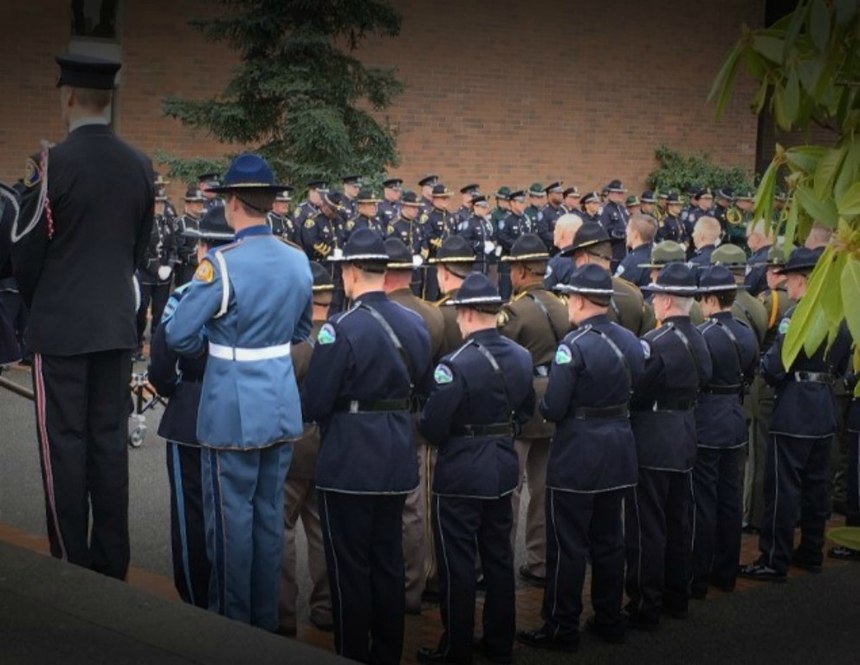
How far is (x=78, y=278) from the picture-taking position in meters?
5.00

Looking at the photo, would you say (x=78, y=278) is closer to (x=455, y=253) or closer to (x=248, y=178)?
(x=248, y=178)

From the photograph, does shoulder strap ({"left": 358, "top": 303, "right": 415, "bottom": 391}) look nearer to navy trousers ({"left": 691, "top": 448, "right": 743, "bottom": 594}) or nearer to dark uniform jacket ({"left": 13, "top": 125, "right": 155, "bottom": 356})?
dark uniform jacket ({"left": 13, "top": 125, "right": 155, "bottom": 356})

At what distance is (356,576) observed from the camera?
220 inches

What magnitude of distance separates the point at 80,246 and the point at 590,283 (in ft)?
8.42

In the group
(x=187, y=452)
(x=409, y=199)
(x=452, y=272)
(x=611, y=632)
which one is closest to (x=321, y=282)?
(x=452, y=272)

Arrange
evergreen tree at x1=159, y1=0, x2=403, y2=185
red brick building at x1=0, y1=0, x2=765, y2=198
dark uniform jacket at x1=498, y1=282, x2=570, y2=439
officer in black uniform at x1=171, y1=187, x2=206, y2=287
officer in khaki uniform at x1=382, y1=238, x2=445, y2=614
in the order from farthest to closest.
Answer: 1. red brick building at x1=0, y1=0, x2=765, y2=198
2. evergreen tree at x1=159, y1=0, x2=403, y2=185
3. officer in black uniform at x1=171, y1=187, x2=206, y2=287
4. dark uniform jacket at x1=498, y1=282, x2=570, y2=439
5. officer in khaki uniform at x1=382, y1=238, x2=445, y2=614

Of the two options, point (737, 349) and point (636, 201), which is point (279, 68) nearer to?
point (636, 201)

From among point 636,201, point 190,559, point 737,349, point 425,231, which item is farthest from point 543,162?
point 190,559

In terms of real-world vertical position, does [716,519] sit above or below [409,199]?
below

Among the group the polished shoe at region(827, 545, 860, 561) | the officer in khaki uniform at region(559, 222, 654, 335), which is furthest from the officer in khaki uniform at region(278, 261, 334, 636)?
the polished shoe at region(827, 545, 860, 561)

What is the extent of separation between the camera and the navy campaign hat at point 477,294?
6125 mm

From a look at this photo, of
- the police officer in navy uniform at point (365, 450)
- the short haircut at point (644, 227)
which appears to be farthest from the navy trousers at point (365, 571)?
the short haircut at point (644, 227)

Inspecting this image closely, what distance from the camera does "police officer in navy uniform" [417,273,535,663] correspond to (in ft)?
19.5

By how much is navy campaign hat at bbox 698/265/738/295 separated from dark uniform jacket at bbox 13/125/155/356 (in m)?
3.59
